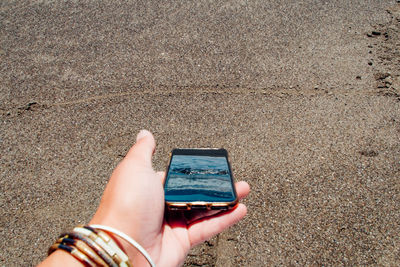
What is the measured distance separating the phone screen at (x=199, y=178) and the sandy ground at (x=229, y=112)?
46 cm

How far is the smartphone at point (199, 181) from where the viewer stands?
1524 mm

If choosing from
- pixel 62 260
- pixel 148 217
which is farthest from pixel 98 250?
pixel 148 217

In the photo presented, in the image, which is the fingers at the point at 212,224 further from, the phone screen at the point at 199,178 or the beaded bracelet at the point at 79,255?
the beaded bracelet at the point at 79,255

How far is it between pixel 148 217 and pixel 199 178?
0.34 meters

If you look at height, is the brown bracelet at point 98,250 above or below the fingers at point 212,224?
above

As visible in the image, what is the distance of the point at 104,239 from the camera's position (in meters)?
1.25

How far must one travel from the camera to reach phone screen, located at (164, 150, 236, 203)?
5.10 feet

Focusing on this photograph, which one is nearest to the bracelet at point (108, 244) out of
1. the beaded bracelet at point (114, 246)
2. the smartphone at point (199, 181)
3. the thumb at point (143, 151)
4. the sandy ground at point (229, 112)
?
the beaded bracelet at point (114, 246)

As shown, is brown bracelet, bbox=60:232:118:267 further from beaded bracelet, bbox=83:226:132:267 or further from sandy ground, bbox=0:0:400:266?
sandy ground, bbox=0:0:400:266

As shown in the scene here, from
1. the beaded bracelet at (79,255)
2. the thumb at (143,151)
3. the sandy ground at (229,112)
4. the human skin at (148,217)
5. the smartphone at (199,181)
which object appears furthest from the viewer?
the sandy ground at (229,112)

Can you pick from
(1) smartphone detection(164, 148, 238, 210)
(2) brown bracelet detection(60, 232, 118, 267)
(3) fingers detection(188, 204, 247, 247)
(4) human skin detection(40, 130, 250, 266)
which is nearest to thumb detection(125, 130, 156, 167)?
(4) human skin detection(40, 130, 250, 266)

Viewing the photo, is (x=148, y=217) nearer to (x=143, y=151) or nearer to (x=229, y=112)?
(x=143, y=151)

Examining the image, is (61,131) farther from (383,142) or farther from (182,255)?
(383,142)

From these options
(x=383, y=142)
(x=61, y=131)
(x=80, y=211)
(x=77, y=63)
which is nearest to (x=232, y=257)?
(x=80, y=211)
